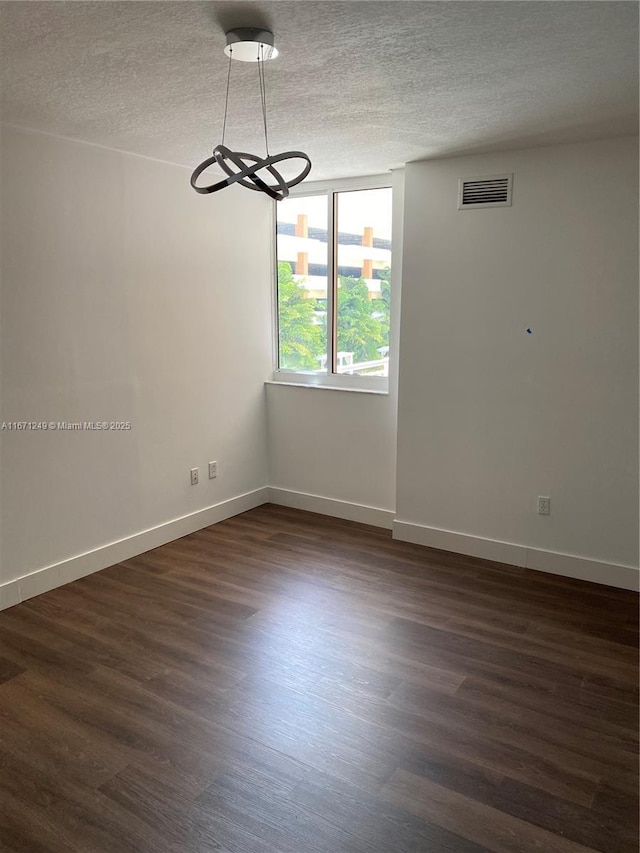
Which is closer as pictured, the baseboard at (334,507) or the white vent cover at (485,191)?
the white vent cover at (485,191)

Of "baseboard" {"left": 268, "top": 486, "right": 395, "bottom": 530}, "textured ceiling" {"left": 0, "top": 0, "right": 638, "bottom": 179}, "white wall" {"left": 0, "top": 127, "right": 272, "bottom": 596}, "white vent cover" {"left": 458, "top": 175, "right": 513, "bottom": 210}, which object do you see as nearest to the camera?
"textured ceiling" {"left": 0, "top": 0, "right": 638, "bottom": 179}

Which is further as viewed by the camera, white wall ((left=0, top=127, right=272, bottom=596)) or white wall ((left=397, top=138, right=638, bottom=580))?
white wall ((left=397, top=138, right=638, bottom=580))

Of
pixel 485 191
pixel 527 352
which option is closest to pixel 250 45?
pixel 485 191

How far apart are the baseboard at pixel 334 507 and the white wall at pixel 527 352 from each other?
396 millimetres

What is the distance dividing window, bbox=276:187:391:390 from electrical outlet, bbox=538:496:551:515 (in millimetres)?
1356

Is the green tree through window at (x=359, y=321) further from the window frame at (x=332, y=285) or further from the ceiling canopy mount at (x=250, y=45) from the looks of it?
the ceiling canopy mount at (x=250, y=45)

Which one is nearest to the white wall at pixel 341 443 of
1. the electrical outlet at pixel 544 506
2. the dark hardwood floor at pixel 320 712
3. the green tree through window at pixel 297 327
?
the green tree through window at pixel 297 327

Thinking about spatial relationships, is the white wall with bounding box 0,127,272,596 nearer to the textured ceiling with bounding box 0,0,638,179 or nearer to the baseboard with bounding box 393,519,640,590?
the textured ceiling with bounding box 0,0,638,179

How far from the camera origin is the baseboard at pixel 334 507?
4652 mm

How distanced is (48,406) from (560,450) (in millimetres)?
2898

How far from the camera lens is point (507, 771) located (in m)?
2.24

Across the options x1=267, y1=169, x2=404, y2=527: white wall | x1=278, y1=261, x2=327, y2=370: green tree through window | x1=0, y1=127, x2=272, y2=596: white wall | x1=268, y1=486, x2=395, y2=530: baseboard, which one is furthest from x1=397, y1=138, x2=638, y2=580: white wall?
x1=0, y1=127, x2=272, y2=596: white wall

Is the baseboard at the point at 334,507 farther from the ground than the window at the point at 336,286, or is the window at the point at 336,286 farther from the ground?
the window at the point at 336,286

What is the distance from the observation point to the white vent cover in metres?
3.71
